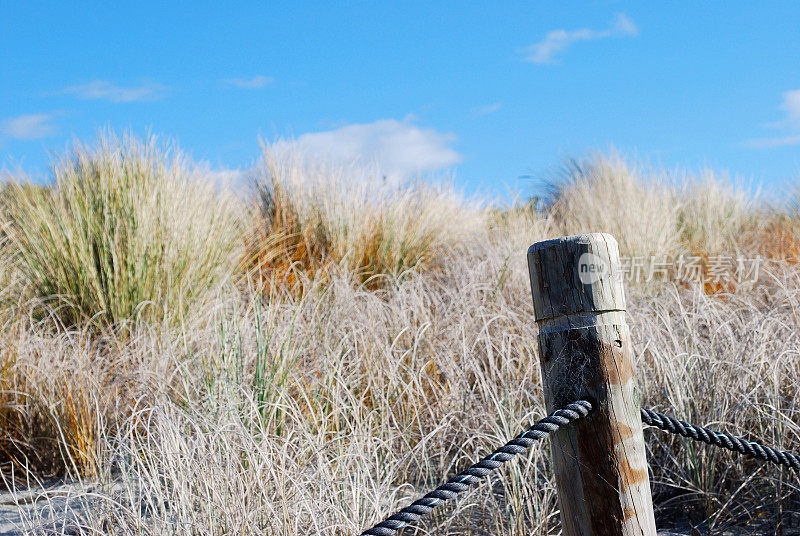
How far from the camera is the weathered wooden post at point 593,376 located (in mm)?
1473

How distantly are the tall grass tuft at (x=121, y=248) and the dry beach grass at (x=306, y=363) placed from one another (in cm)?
2

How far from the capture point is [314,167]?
6973mm

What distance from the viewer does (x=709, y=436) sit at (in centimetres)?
171

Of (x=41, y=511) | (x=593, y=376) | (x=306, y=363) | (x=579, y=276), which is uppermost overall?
(x=579, y=276)

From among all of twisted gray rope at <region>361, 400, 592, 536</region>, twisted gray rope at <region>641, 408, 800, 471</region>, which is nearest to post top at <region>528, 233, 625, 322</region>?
twisted gray rope at <region>361, 400, 592, 536</region>

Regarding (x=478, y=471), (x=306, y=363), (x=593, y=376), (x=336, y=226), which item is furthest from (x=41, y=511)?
(x=336, y=226)

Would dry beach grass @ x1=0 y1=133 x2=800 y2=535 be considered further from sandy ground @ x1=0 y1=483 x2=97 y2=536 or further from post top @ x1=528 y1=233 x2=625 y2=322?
post top @ x1=528 y1=233 x2=625 y2=322

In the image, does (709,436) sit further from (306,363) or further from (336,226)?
(336,226)

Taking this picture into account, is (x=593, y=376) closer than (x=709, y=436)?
Yes

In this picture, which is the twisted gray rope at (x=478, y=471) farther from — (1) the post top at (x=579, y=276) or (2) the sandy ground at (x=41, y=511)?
(2) the sandy ground at (x=41, y=511)

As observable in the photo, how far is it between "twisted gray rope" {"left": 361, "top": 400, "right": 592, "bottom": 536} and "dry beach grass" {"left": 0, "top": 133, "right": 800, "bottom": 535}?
0.73 metres

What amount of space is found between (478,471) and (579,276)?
472mm

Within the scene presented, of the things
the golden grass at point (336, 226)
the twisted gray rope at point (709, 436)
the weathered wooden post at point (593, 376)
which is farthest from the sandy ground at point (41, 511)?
the golden grass at point (336, 226)

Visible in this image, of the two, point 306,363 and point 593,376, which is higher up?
point 593,376
